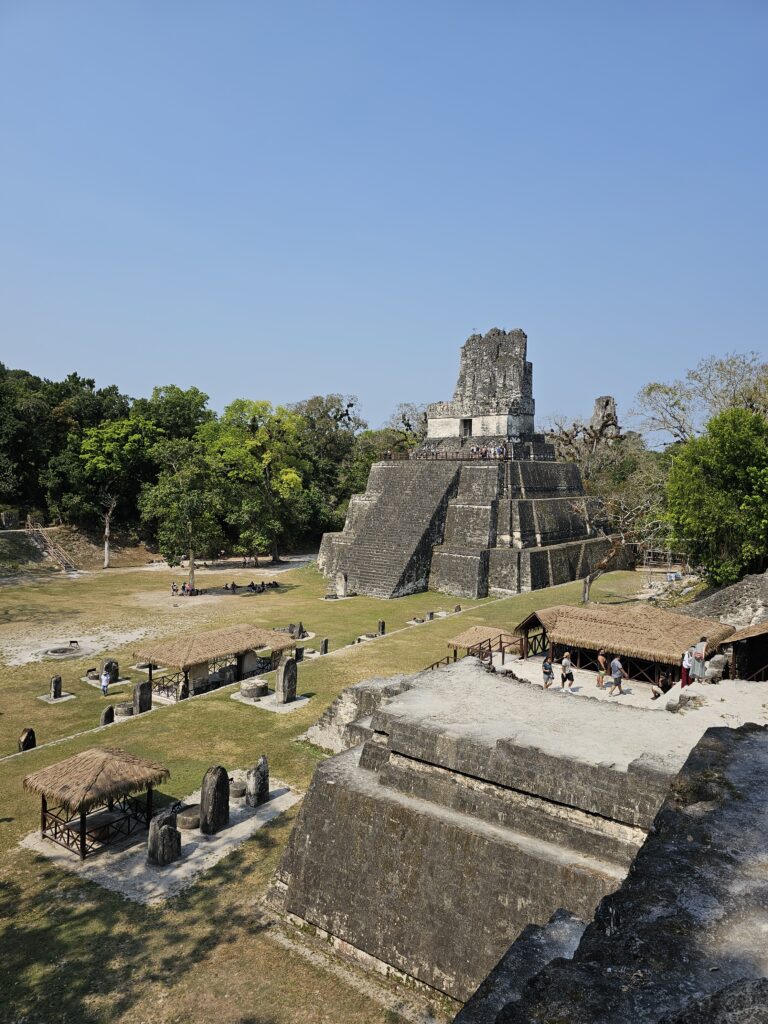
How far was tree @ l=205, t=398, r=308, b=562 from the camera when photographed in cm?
3366

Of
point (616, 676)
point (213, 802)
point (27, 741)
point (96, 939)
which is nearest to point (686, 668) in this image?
point (616, 676)

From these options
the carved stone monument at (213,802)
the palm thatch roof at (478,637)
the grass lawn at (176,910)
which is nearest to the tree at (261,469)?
the grass lawn at (176,910)

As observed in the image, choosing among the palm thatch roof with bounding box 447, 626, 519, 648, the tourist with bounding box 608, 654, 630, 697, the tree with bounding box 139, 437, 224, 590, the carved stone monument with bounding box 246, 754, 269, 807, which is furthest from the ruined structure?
the tree with bounding box 139, 437, 224, 590

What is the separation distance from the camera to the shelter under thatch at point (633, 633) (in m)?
13.6

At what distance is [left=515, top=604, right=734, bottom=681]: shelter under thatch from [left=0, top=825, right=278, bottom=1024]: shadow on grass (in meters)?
8.72

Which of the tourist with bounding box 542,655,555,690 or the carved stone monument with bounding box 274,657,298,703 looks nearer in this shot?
the tourist with bounding box 542,655,555,690

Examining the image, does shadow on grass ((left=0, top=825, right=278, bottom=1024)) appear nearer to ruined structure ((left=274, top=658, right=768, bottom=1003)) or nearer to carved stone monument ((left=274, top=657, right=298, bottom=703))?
ruined structure ((left=274, top=658, right=768, bottom=1003))

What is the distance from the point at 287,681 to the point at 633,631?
24.5 feet

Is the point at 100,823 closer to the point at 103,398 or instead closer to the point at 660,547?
the point at 660,547

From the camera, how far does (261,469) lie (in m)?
36.8

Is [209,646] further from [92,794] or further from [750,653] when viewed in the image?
[750,653]

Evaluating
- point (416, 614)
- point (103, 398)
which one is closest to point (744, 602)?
point (416, 614)

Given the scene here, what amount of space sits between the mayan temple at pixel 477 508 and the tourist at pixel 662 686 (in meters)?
11.4

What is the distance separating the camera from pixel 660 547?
27.5 metres
